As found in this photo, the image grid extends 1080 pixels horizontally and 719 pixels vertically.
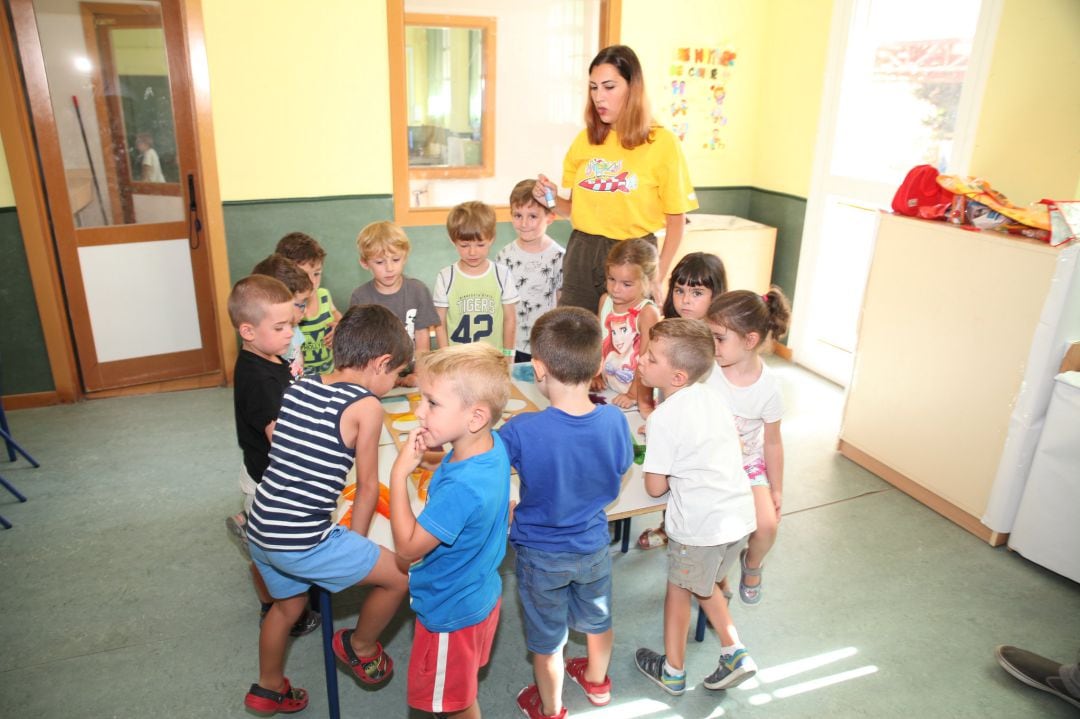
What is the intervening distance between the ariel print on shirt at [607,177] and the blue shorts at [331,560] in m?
1.87

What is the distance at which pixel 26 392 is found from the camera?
12.7 ft

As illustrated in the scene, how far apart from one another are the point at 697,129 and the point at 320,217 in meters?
2.64

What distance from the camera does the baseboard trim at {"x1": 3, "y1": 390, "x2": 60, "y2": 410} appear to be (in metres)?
3.83

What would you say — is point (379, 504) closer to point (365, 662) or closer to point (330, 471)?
point (330, 471)

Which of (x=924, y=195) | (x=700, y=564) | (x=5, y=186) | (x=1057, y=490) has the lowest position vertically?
(x=1057, y=490)

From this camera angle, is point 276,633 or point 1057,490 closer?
point 276,633

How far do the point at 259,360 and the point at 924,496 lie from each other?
2.90 meters

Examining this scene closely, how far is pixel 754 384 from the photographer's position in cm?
219

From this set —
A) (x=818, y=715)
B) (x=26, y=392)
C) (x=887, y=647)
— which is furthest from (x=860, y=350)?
(x=26, y=392)

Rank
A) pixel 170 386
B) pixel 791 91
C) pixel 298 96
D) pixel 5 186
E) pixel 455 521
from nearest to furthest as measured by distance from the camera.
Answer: pixel 455 521 → pixel 5 186 → pixel 298 96 → pixel 170 386 → pixel 791 91

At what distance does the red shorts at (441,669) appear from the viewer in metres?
1.61

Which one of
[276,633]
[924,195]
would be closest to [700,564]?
[276,633]

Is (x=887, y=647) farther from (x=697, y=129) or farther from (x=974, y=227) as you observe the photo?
(x=697, y=129)

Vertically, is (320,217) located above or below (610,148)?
below
